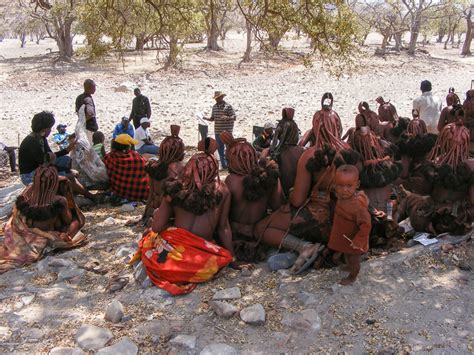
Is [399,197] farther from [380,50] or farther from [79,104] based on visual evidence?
[380,50]

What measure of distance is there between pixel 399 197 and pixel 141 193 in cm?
338

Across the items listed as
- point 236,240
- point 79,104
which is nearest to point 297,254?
point 236,240

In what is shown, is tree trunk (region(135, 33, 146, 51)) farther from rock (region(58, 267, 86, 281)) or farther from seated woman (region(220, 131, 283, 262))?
rock (region(58, 267, 86, 281))

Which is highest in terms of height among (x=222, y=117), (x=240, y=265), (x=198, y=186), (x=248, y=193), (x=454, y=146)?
(x=454, y=146)

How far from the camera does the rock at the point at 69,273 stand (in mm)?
4693

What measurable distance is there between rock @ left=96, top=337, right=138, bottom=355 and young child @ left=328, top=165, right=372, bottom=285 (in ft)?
5.38

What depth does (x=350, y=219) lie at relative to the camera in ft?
12.5

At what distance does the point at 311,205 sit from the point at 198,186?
42.6 inches

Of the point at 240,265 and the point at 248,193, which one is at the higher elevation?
the point at 248,193

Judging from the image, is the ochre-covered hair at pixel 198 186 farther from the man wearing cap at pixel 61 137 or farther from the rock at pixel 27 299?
the man wearing cap at pixel 61 137

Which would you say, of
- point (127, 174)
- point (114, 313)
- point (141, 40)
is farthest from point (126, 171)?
point (141, 40)

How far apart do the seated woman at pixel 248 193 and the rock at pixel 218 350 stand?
1330 millimetres

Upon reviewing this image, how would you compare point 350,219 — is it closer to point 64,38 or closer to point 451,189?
point 451,189

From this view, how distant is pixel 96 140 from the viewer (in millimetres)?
7477
